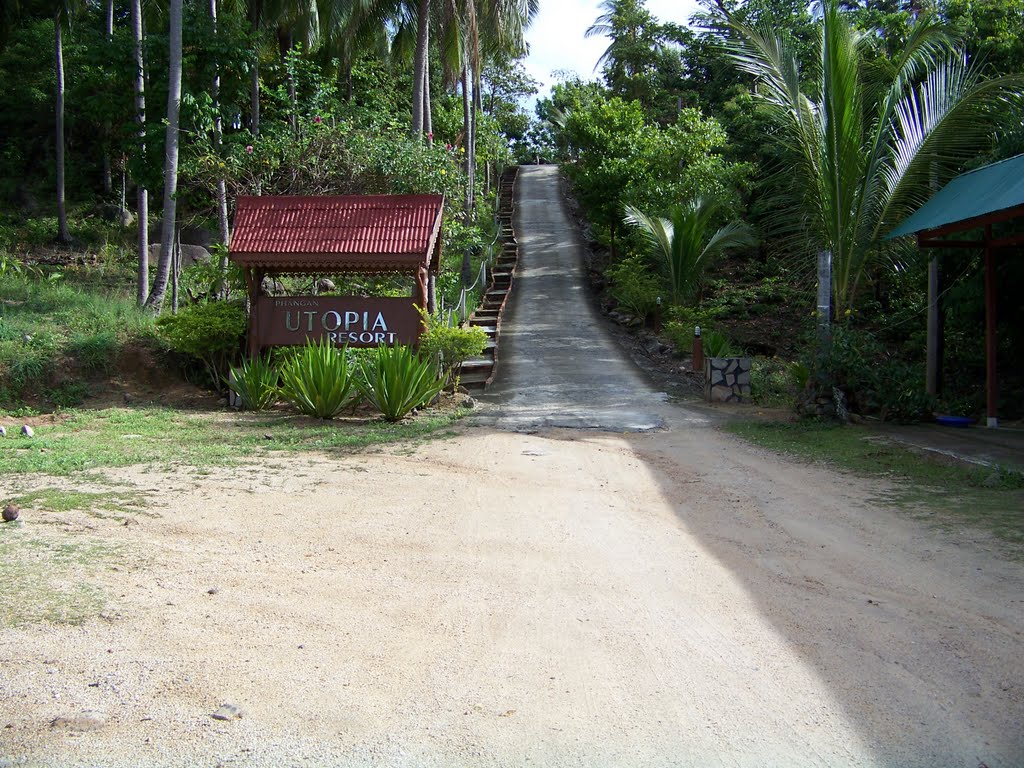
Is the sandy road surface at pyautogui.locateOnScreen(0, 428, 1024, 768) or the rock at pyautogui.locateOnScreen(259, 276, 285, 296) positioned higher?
the rock at pyautogui.locateOnScreen(259, 276, 285, 296)

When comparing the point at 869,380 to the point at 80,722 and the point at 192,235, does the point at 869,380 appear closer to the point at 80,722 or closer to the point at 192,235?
the point at 80,722

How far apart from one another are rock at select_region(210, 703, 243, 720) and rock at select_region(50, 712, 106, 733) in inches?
17.3

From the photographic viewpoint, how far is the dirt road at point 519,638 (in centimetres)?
371

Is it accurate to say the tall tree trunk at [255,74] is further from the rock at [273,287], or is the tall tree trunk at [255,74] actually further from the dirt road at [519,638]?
the dirt road at [519,638]

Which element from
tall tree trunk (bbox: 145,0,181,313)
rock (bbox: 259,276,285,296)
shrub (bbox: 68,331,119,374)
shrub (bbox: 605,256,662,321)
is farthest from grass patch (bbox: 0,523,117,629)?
shrub (bbox: 605,256,662,321)

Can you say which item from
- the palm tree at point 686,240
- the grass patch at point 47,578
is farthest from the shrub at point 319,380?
the palm tree at point 686,240

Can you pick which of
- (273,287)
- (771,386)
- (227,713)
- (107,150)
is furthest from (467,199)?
(227,713)

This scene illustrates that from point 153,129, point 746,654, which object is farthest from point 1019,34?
point 746,654

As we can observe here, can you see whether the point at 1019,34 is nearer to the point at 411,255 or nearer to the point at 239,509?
the point at 411,255

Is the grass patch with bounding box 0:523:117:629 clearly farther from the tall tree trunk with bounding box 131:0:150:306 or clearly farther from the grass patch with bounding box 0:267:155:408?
the tall tree trunk with bounding box 131:0:150:306

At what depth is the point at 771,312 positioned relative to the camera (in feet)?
74.5

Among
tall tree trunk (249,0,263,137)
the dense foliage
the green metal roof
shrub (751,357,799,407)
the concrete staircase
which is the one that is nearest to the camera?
the green metal roof

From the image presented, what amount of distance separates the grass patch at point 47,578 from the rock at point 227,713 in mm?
1183

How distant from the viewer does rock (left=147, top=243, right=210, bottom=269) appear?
77.0 feet
